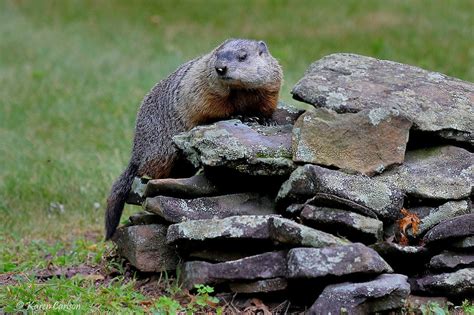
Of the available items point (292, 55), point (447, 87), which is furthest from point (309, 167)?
point (292, 55)

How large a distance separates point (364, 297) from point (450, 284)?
0.65 meters

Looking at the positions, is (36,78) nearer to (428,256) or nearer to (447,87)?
(447,87)

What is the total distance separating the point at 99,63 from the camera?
15.9 meters

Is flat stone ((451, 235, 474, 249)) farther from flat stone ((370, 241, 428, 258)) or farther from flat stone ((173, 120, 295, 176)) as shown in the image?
flat stone ((173, 120, 295, 176))

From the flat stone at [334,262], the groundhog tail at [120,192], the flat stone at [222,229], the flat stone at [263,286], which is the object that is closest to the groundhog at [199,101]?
the groundhog tail at [120,192]

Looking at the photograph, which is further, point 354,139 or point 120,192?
point 120,192

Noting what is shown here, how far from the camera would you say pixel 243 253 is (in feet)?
18.3

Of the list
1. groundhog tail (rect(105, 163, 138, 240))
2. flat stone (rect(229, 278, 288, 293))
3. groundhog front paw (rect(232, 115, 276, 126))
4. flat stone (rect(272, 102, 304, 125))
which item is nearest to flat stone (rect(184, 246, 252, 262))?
flat stone (rect(229, 278, 288, 293))

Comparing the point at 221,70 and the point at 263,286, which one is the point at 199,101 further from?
the point at 263,286

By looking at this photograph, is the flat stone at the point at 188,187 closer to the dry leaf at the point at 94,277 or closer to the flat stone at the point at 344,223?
the dry leaf at the point at 94,277

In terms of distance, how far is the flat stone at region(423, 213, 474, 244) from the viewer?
535cm

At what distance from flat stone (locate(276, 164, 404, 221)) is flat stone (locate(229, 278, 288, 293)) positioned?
21.9 inches

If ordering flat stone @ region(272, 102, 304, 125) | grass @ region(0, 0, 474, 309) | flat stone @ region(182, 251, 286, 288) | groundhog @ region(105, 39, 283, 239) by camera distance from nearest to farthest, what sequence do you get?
1. flat stone @ region(182, 251, 286, 288)
2. groundhog @ region(105, 39, 283, 239)
3. flat stone @ region(272, 102, 304, 125)
4. grass @ region(0, 0, 474, 309)

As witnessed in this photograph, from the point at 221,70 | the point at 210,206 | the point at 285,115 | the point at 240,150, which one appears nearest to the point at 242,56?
the point at 221,70
